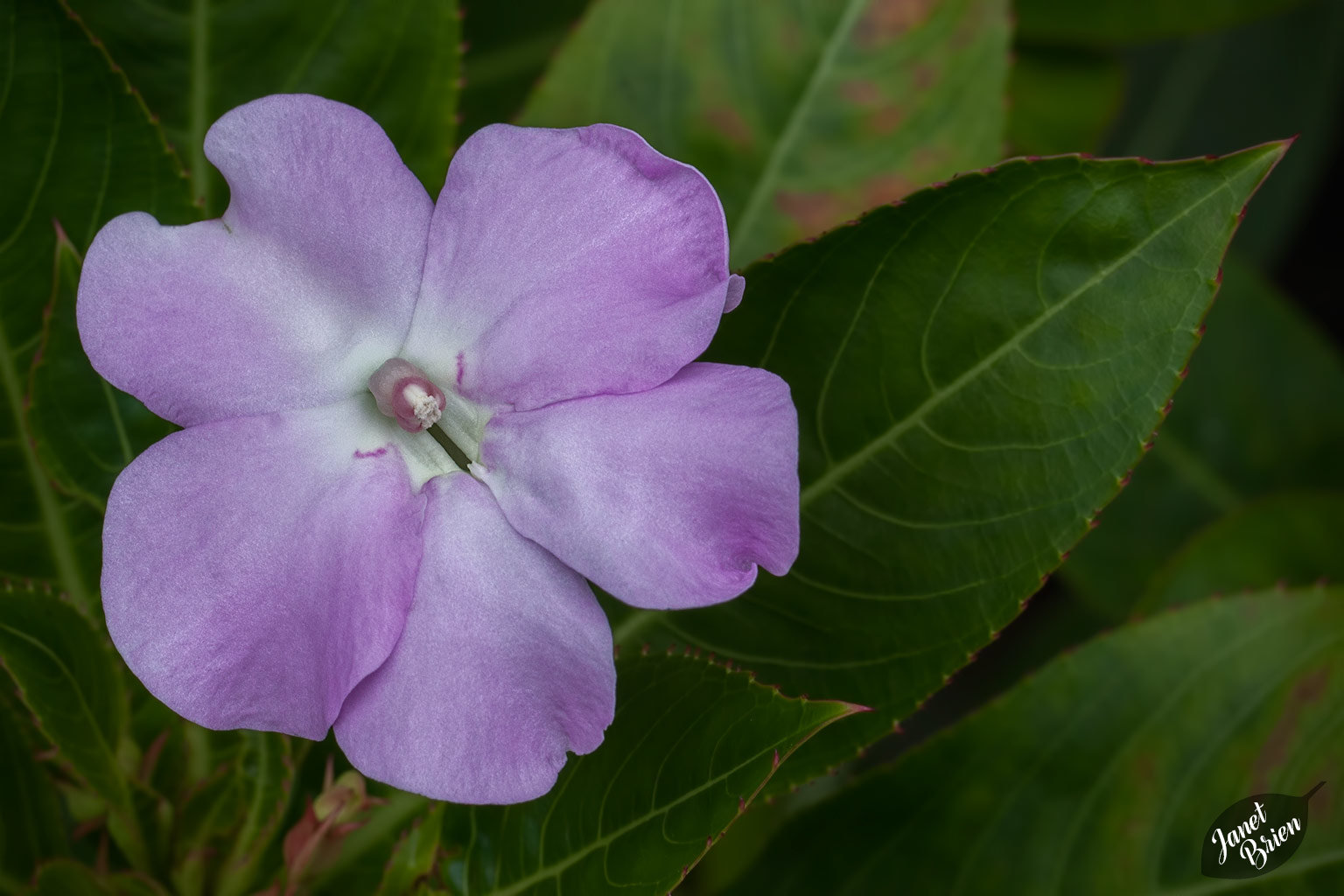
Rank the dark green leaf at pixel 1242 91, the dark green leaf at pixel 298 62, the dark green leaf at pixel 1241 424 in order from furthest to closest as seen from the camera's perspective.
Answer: the dark green leaf at pixel 1242 91, the dark green leaf at pixel 1241 424, the dark green leaf at pixel 298 62

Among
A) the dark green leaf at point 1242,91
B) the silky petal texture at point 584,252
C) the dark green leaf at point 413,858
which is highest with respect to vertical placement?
the silky petal texture at point 584,252

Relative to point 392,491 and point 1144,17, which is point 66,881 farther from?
point 1144,17

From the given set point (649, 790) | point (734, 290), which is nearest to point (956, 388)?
point (734, 290)

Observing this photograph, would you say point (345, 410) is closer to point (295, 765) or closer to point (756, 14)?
point (295, 765)

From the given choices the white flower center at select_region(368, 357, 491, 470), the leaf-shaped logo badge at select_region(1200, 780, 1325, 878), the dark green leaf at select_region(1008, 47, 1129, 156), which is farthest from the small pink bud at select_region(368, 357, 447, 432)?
the dark green leaf at select_region(1008, 47, 1129, 156)

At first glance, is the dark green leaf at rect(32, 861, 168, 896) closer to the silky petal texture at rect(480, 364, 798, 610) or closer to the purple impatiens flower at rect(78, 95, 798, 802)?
the purple impatiens flower at rect(78, 95, 798, 802)

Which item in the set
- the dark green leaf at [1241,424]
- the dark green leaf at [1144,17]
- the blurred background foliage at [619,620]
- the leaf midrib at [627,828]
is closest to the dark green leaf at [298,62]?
the blurred background foliage at [619,620]

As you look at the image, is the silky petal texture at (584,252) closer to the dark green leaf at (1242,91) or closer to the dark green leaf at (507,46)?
the dark green leaf at (507,46)

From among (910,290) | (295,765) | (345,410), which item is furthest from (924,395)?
(295,765)
